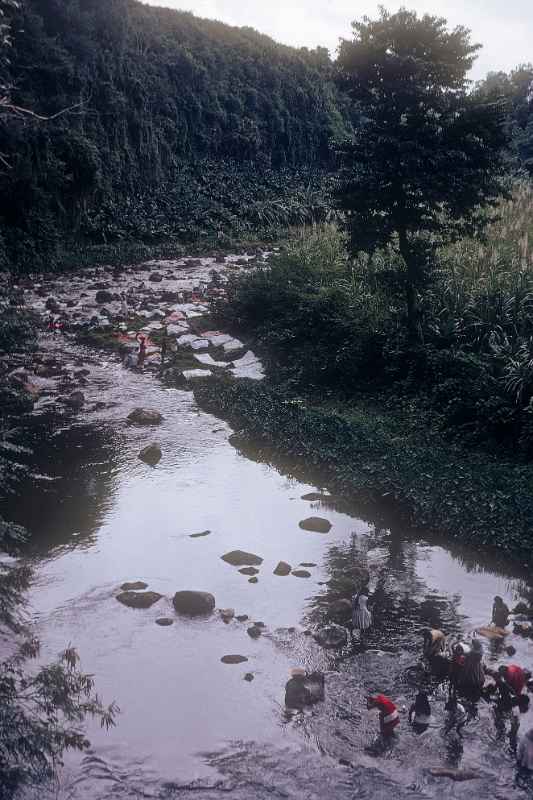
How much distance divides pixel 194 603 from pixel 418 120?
31.3 feet

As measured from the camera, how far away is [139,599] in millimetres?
8609

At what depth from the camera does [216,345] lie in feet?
64.6

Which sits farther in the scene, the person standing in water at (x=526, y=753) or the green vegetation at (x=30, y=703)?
the person standing in water at (x=526, y=753)

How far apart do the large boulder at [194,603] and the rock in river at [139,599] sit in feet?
0.92

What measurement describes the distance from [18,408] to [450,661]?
11.2 metres

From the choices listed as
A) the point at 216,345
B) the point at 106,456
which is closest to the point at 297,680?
the point at 106,456

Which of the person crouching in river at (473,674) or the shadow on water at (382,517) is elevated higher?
the person crouching in river at (473,674)

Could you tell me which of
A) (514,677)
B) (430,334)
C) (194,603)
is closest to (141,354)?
(430,334)

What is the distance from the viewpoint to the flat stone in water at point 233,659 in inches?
299

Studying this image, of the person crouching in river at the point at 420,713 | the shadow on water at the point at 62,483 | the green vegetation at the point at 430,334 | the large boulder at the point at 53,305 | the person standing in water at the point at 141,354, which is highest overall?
the green vegetation at the point at 430,334

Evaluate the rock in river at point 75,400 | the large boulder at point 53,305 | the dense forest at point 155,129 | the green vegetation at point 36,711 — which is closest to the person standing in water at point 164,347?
the rock in river at point 75,400

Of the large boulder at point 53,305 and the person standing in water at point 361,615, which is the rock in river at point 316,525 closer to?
the person standing in water at point 361,615

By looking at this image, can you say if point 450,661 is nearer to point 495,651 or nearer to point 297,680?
point 495,651

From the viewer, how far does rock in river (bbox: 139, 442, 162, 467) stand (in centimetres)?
1301
